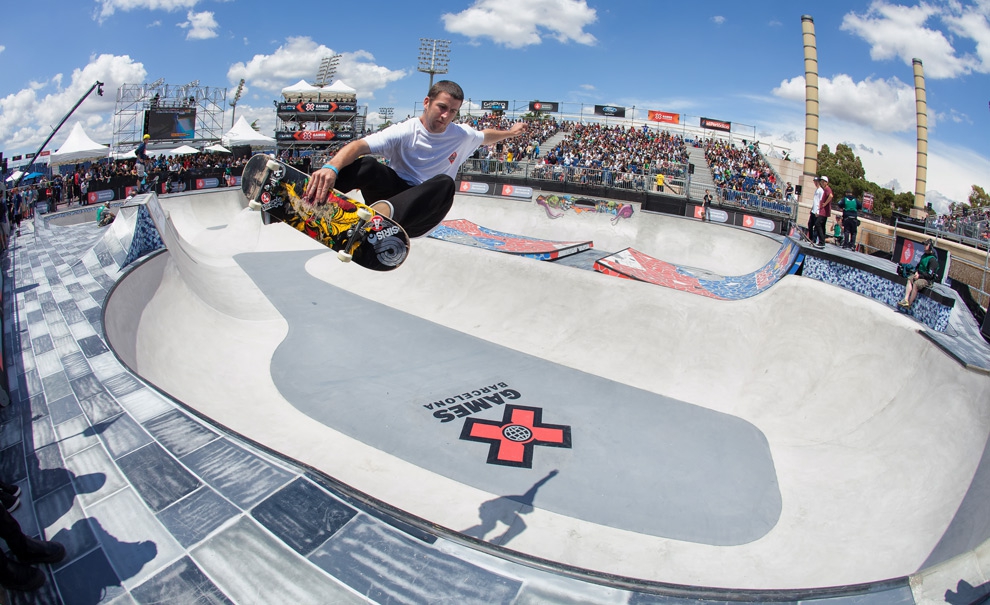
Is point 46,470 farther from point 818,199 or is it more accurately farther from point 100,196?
point 100,196

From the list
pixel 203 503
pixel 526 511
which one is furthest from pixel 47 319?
pixel 526 511

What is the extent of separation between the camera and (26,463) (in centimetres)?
409

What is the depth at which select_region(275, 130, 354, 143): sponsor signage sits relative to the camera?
159 ft

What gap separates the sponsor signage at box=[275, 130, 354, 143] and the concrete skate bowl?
38.3m

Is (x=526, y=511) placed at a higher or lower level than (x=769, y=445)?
lower

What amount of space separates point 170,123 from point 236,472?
51.8 m

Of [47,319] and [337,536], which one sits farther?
[47,319]

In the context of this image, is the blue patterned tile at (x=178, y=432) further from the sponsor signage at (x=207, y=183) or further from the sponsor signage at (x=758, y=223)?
the sponsor signage at (x=207, y=183)

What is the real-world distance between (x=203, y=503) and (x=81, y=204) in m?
26.5

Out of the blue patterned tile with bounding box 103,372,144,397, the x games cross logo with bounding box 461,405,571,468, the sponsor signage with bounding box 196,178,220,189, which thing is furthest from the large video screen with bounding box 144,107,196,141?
the x games cross logo with bounding box 461,405,571,468

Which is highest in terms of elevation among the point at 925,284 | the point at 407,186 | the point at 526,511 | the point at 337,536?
the point at 407,186

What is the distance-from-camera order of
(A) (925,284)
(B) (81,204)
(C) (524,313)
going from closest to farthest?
(A) (925,284), (C) (524,313), (B) (81,204)

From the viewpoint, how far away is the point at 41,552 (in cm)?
296

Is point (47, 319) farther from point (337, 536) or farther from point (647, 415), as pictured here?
point (647, 415)
